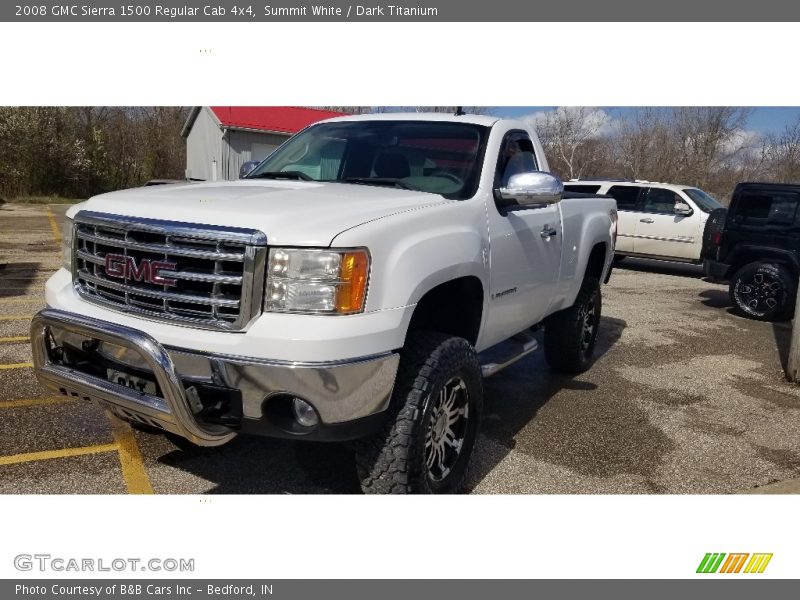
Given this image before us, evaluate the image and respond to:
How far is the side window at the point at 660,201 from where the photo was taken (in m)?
12.9

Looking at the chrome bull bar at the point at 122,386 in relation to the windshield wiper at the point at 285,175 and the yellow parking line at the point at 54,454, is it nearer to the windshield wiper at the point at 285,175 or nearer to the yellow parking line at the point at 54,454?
the yellow parking line at the point at 54,454

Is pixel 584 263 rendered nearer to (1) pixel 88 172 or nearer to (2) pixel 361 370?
(2) pixel 361 370

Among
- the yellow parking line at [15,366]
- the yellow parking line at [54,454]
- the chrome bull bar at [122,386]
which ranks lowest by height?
the yellow parking line at [15,366]

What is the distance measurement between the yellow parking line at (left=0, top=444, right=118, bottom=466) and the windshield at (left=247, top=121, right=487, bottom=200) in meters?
1.92

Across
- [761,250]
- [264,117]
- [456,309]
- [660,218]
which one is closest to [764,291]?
[761,250]

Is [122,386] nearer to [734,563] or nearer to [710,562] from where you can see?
[710,562]

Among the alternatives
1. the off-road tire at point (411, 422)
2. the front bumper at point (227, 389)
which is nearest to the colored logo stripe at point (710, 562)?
the off-road tire at point (411, 422)

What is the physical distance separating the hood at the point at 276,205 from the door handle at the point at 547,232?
3.84 ft

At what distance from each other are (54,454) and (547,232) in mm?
3408

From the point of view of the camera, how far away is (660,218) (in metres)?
12.9

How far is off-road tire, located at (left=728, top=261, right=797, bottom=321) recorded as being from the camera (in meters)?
8.66

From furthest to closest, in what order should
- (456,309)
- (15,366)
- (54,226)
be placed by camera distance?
1. (54,226)
2. (15,366)
3. (456,309)

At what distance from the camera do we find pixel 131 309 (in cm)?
287

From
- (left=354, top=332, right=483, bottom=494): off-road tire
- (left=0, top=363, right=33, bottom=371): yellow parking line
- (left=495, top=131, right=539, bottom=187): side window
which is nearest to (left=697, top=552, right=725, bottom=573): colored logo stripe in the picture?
(left=354, top=332, right=483, bottom=494): off-road tire
